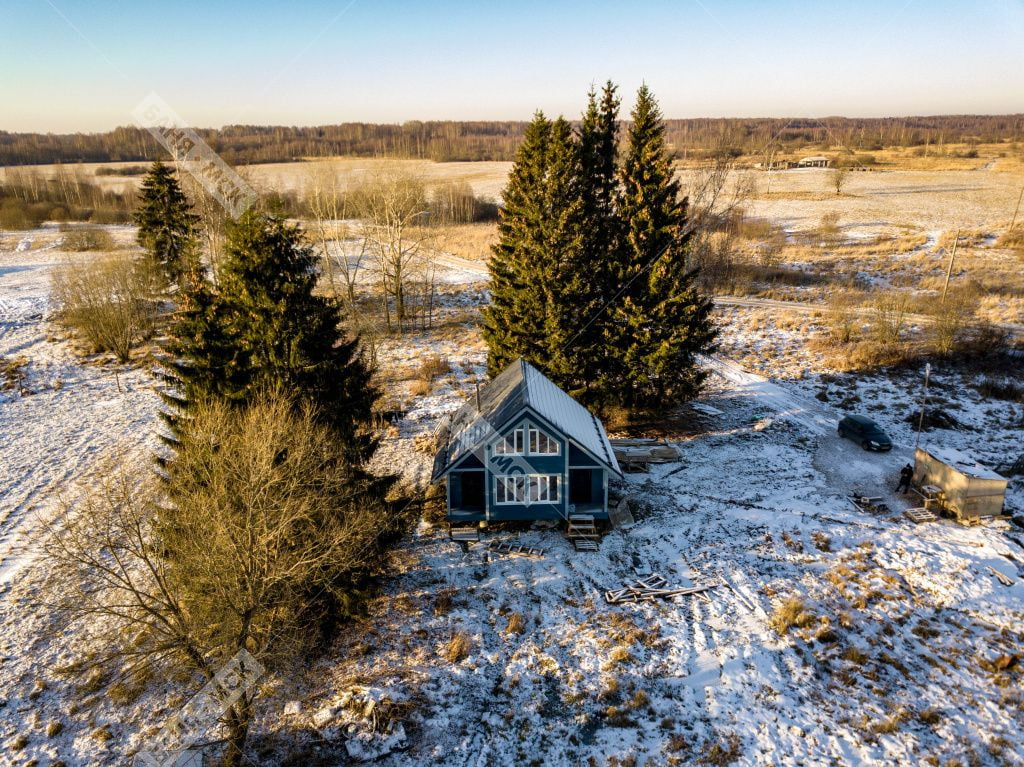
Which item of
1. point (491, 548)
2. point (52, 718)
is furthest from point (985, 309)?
point (52, 718)

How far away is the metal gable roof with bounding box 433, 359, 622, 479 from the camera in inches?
864

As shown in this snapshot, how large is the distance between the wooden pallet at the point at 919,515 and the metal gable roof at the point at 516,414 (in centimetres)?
1147

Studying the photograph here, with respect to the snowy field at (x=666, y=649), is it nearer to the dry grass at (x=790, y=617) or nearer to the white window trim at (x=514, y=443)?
the dry grass at (x=790, y=617)

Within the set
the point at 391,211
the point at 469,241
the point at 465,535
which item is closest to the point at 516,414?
the point at 465,535

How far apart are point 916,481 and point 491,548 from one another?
17.9 metres

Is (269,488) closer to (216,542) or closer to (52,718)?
(216,542)

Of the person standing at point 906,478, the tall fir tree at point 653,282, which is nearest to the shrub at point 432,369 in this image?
the tall fir tree at point 653,282

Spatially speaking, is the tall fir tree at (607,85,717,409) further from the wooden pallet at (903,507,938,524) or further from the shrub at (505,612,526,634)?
the shrub at (505,612,526,634)

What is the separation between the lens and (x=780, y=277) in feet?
186

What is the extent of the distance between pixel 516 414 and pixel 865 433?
1815 cm

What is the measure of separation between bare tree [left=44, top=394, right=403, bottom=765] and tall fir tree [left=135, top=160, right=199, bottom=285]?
115ft

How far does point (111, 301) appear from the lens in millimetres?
43938

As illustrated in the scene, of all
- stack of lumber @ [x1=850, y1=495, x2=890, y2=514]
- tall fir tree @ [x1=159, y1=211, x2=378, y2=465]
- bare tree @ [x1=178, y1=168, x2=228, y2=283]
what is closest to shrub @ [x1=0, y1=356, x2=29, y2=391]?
bare tree @ [x1=178, y1=168, x2=228, y2=283]

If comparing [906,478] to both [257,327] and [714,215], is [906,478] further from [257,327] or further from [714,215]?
[714,215]
